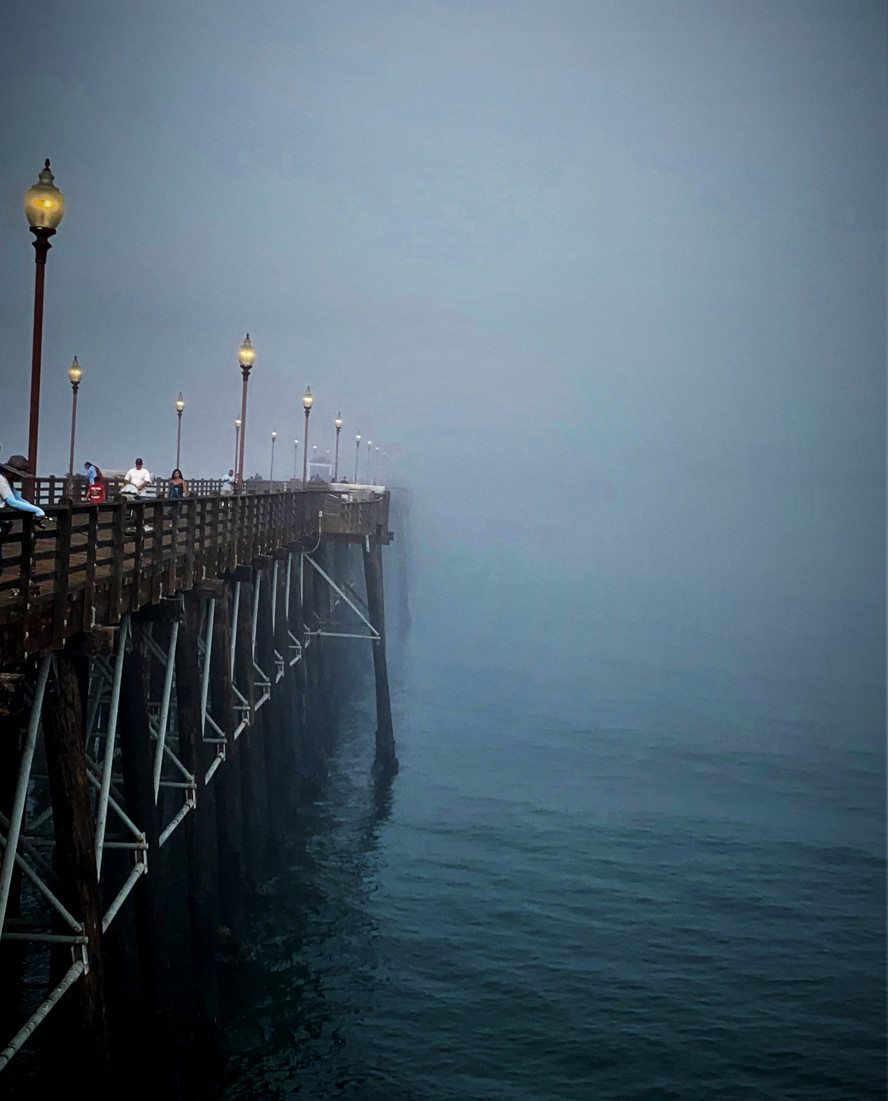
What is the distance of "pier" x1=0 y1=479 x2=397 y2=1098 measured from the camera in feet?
34.6

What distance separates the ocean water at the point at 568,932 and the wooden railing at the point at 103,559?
775 centimetres

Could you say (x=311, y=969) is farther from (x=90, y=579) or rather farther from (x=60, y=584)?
(x=60, y=584)

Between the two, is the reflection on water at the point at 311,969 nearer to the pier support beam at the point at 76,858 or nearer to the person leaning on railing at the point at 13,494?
the pier support beam at the point at 76,858

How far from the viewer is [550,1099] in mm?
17469

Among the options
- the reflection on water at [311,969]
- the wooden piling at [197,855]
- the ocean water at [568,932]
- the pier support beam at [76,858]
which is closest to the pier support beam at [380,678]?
the ocean water at [568,932]

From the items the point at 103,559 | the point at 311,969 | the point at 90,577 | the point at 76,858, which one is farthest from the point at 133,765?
the point at 311,969

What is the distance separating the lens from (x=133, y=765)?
46.0 feet

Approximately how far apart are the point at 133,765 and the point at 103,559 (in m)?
3.38

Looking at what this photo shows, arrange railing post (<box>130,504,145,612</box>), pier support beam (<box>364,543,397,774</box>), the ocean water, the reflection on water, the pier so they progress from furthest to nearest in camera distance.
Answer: pier support beam (<box>364,543,397,774</box>) → the ocean water → the reflection on water → railing post (<box>130,504,145,612</box>) → the pier

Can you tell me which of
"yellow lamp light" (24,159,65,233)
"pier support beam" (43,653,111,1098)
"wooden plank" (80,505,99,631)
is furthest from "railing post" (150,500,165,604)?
"yellow lamp light" (24,159,65,233)

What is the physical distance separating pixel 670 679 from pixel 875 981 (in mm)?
42253

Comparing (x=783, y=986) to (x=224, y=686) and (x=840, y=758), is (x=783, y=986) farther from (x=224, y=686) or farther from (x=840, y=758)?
(x=840, y=758)

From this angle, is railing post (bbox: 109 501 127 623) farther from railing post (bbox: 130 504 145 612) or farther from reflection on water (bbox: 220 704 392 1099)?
reflection on water (bbox: 220 704 392 1099)

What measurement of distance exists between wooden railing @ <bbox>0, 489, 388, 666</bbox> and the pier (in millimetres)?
30
